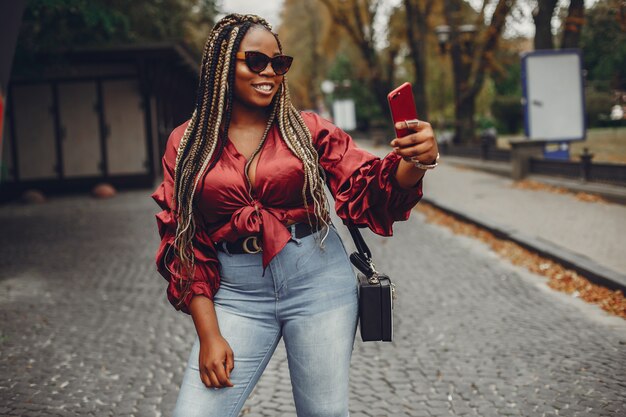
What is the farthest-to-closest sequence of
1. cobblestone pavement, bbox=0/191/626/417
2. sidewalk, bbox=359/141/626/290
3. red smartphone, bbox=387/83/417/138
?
sidewalk, bbox=359/141/626/290 → cobblestone pavement, bbox=0/191/626/417 → red smartphone, bbox=387/83/417/138

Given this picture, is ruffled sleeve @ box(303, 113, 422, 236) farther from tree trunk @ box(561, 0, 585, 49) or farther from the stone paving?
tree trunk @ box(561, 0, 585, 49)

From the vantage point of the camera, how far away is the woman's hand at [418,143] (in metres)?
2.15

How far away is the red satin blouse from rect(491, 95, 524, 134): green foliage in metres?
40.3

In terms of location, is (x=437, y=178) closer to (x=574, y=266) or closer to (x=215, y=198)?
(x=574, y=266)

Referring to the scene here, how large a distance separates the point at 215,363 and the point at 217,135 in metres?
0.77

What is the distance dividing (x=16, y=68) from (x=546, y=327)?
11.9 metres

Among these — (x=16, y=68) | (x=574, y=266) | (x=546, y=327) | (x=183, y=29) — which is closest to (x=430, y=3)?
(x=183, y=29)

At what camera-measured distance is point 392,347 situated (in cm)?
547

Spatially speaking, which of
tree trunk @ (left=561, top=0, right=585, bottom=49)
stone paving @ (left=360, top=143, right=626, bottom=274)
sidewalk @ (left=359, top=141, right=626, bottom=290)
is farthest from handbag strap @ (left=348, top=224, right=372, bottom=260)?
tree trunk @ (left=561, top=0, right=585, bottom=49)

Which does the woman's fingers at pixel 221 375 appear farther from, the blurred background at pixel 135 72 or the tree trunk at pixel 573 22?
the tree trunk at pixel 573 22

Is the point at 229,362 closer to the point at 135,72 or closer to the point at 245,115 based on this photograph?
the point at 245,115

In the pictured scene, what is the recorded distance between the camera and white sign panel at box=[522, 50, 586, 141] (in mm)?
16703

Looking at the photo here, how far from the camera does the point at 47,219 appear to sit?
14.0 meters

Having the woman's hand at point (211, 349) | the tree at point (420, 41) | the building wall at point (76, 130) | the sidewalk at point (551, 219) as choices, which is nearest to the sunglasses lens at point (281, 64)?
the woman's hand at point (211, 349)
